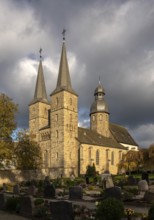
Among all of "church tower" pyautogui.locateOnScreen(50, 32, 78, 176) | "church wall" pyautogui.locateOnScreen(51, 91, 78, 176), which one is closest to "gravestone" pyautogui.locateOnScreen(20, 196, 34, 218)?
"church tower" pyautogui.locateOnScreen(50, 32, 78, 176)

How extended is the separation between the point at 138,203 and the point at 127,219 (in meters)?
5.28

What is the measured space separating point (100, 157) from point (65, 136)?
34.4ft

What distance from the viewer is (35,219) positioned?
14.2 metres

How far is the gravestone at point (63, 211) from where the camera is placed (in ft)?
41.8

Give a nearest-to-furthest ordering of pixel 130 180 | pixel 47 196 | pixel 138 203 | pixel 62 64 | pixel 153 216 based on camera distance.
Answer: pixel 153 216 < pixel 138 203 < pixel 47 196 < pixel 130 180 < pixel 62 64

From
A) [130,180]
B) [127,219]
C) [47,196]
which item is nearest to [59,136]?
[130,180]

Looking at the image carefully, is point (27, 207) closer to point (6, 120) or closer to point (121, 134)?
point (6, 120)

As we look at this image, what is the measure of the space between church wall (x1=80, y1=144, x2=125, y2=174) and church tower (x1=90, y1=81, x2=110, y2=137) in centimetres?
781

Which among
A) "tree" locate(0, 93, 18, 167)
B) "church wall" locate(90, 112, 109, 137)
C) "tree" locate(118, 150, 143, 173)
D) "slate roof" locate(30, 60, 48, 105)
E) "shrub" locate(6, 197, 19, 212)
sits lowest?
"shrub" locate(6, 197, 19, 212)

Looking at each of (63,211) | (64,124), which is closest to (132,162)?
(64,124)

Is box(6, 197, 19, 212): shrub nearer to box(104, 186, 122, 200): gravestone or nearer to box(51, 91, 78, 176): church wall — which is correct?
box(104, 186, 122, 200): gravestone

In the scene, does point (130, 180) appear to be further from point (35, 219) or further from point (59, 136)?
point (59, 136)

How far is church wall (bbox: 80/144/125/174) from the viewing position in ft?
219

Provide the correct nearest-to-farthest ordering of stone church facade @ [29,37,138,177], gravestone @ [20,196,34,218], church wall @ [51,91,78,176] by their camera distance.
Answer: gravestone @ [20,196,34,218], church wall @ [51,91,78,176], stone church facade @ [29,37,138,177]
